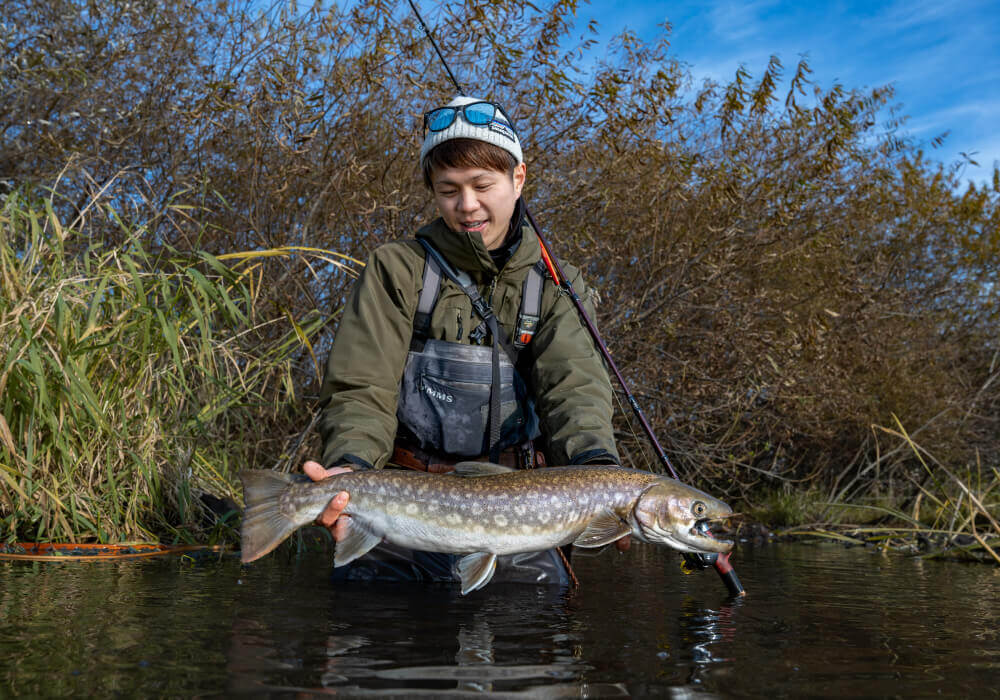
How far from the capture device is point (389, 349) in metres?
3.76

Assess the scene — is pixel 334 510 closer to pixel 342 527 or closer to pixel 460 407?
pixel 342 527

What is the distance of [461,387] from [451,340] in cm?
23

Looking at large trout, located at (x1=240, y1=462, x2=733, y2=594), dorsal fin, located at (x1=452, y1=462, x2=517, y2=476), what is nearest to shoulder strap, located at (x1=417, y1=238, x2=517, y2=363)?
dorsal fin, located at (x1=452, y1=462, x2=517, y2=476)

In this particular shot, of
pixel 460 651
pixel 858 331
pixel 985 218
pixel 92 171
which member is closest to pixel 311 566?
pixel 460 651

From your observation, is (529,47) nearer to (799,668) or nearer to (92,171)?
(92,171)

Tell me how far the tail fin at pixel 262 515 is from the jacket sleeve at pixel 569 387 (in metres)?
1.14

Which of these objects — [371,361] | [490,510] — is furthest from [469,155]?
[490,510]

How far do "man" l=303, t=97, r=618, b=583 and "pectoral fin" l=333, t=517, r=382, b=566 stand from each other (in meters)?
0.68

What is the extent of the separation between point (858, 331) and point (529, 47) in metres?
4.29

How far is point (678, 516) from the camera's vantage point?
2.77 m

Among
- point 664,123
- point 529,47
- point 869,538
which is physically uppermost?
point 529,47

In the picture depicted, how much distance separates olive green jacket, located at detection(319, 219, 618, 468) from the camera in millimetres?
3475

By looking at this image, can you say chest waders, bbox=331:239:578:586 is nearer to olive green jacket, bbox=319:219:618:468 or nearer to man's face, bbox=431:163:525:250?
olive green jacket, bbox=319:219:618:468

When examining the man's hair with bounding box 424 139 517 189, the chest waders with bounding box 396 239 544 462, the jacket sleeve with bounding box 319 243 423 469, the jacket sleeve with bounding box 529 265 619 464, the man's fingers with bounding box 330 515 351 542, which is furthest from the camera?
the man's hair with bounding box 424 139 517 189
